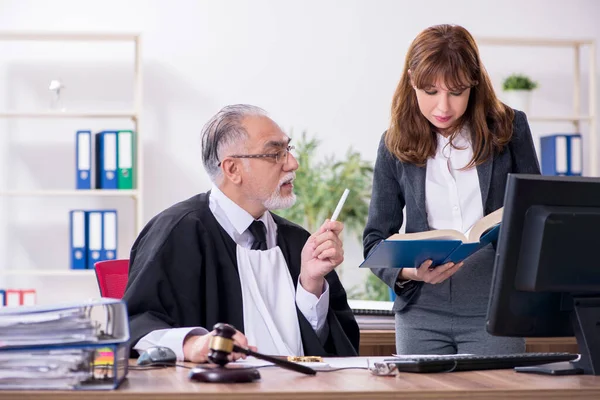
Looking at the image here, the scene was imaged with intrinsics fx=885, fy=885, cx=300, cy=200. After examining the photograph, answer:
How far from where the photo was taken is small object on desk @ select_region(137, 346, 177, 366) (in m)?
1.64

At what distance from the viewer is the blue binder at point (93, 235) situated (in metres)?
4.90

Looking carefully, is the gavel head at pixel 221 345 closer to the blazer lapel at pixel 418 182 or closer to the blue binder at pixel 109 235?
the blazer lapel at pixel 418 182

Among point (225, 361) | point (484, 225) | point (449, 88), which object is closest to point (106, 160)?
point (449, 88)

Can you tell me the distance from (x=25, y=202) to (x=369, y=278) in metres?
2.09

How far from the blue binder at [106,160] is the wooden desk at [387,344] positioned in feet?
8.27

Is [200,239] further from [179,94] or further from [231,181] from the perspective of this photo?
[179,94]

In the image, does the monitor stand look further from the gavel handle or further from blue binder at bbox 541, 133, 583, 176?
blue binder at bbox 541, 133, 583, 176

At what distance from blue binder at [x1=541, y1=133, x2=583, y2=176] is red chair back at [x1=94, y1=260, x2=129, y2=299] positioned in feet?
11.4

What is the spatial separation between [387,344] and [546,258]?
50.1 inches

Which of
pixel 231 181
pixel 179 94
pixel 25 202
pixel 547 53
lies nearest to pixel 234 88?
pixel 179 94

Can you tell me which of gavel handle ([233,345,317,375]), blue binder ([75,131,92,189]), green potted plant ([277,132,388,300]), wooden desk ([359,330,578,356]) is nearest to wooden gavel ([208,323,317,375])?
gavel handle ([233,345,317,375])

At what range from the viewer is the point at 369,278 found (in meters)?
5.25

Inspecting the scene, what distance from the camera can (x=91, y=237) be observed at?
4.91 meters

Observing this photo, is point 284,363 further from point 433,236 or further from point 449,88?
point 449,88
